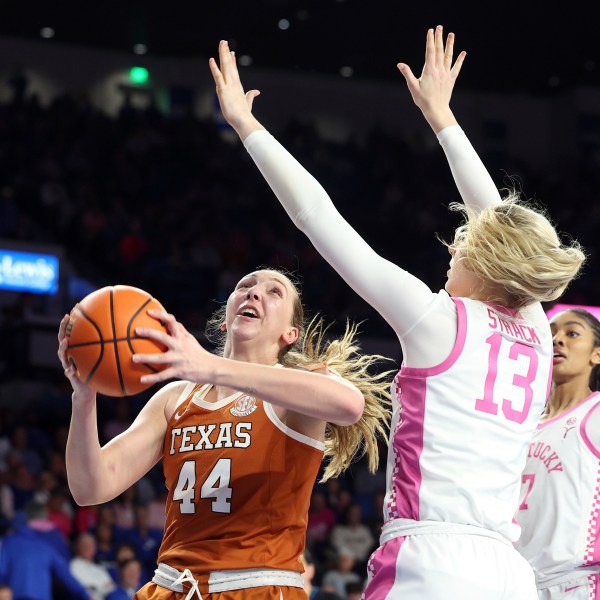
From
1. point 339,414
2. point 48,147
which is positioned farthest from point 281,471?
point 48,147

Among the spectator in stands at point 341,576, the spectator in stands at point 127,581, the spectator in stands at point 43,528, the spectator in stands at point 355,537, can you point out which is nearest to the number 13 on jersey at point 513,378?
the spectator in stands at point 127,581

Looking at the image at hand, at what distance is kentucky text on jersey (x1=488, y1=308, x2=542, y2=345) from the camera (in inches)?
119

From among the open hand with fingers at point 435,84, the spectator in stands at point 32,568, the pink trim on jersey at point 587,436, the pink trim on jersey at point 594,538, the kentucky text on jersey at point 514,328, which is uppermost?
the open hand with fingers at point 435,84

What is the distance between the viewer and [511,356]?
3.01 m

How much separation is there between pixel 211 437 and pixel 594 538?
1547mm

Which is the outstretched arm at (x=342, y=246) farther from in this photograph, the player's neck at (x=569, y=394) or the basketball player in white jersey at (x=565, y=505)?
the player's neck at (x=569, y=394)

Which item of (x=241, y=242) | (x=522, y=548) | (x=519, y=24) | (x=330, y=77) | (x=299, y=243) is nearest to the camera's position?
(x=522, y=548)

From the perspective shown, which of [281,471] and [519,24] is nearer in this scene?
[281,471]

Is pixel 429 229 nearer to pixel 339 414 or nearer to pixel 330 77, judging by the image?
pixel 330 77

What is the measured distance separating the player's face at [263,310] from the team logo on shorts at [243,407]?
0.24m

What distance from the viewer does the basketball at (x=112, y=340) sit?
2.82 metres

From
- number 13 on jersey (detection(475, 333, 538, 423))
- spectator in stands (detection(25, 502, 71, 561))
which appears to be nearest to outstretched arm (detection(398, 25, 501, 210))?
number 13 on jersey (detection(475, 333, 538, 423))

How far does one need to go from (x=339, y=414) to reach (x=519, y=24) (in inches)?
640

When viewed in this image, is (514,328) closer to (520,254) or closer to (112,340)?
(520,254)
